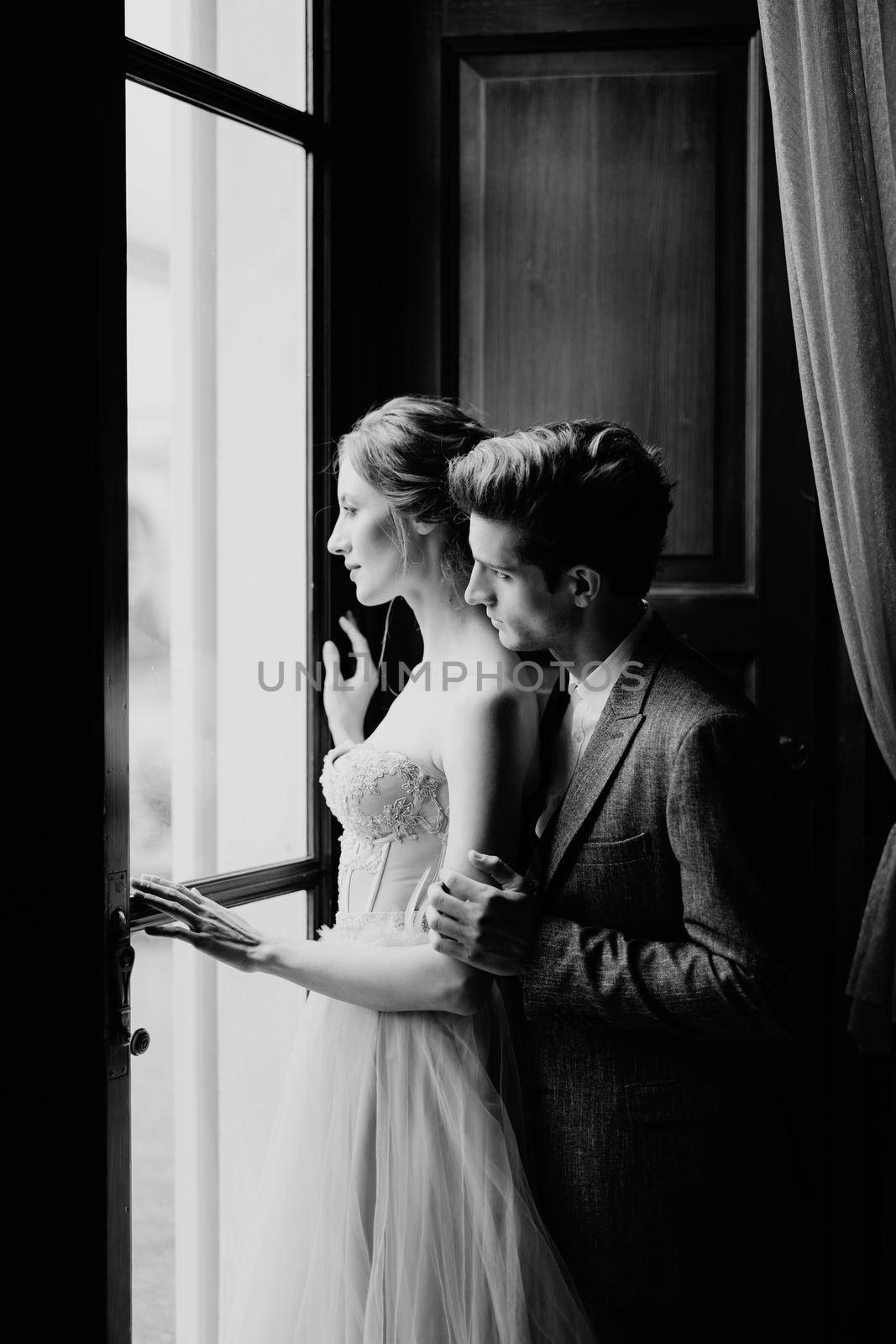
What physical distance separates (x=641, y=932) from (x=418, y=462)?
0.75 metres

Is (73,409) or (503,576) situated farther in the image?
(503,576)

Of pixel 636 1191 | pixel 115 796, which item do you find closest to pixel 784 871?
pixel 636 1191

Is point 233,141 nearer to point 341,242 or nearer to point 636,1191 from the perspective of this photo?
point 341,242

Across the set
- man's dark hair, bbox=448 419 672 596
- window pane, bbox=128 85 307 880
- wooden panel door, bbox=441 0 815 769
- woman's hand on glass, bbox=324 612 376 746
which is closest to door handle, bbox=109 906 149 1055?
window pane, bbox=128 85 307 880

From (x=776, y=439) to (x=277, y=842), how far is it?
114cm

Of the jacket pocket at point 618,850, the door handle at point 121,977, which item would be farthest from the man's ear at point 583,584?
the door handle at point 121,977

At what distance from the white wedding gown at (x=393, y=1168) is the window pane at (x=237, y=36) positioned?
44.1 inches

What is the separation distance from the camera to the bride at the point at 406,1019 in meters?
1.57

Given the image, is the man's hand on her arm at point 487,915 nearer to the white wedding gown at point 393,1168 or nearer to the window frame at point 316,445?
the white wedding gown at point 393,1168

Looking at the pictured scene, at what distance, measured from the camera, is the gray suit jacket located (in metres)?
1.43

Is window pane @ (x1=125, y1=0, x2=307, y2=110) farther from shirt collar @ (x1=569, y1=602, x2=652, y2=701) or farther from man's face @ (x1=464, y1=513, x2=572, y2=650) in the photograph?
shirt collar @ (x1=569, y1=602, x2=652, y2=701)

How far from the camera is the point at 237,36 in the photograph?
6.24 feet

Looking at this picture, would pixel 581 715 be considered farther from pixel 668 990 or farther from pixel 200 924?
pixel 200 924

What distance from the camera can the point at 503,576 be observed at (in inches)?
62.6
